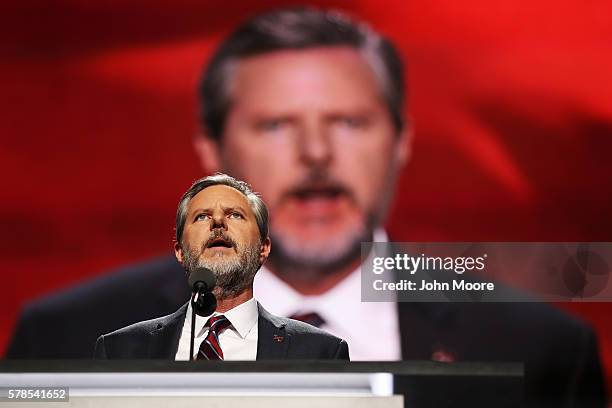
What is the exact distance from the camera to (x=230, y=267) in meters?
2.10

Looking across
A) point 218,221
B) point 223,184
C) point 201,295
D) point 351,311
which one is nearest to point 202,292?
point 201,295

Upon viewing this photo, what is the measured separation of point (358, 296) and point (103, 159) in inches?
50.4

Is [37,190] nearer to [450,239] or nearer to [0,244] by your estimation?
[0,244]

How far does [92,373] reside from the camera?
169 centimetres

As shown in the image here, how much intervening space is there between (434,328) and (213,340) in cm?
266

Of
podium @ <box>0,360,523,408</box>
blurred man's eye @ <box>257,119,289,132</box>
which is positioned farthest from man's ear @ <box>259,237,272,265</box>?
blurred man's eye @ <box>257,119,289,132</box>

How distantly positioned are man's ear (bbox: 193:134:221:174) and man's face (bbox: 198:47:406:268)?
0.01 metres

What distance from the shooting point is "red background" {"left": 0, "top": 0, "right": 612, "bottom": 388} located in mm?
4625

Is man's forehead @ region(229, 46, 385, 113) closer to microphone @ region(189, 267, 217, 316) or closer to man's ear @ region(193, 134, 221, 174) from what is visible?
man's ear @ region(193, 134, 221, 174)

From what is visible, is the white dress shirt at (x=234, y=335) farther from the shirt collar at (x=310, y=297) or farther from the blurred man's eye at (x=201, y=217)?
the shirt collar at (x=310, y=297)

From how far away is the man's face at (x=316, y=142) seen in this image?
4.58 meters

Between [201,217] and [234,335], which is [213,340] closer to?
[234,335]

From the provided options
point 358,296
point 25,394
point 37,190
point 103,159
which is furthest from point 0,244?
point 25,394

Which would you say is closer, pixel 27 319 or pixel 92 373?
pixel 92 373
